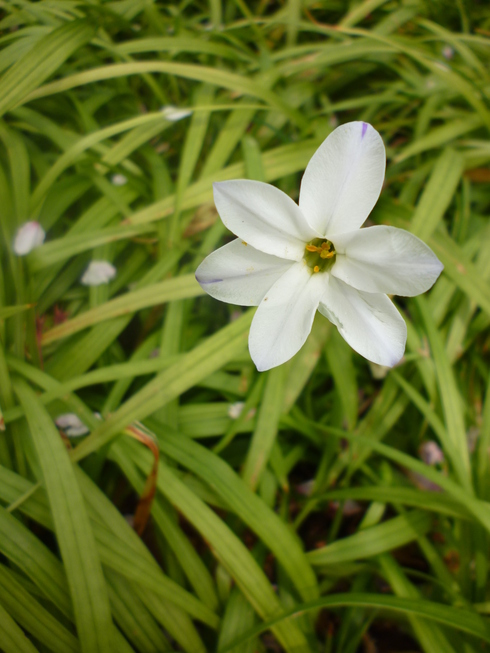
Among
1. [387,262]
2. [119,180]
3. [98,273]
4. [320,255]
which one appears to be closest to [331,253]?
[320,255]

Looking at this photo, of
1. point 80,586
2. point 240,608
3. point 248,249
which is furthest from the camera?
point 240,608

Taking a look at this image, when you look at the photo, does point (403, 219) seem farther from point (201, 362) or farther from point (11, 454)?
point (11, 454)

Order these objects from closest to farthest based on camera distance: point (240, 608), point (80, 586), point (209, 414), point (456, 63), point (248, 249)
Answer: point (248, 249) < point (80, 586) < point (240, 608) < point (209, 414) < point (456, 63)

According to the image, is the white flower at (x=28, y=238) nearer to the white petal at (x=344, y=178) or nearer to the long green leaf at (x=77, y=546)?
the long green leaf at (x=77, y=546)

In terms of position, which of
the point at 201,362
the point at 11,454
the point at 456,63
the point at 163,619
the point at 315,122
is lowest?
the point at 163,619

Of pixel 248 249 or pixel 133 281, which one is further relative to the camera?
pixel 133 281

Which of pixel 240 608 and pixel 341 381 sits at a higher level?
pixel 341 381

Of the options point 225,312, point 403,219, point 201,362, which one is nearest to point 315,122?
point 403,219
